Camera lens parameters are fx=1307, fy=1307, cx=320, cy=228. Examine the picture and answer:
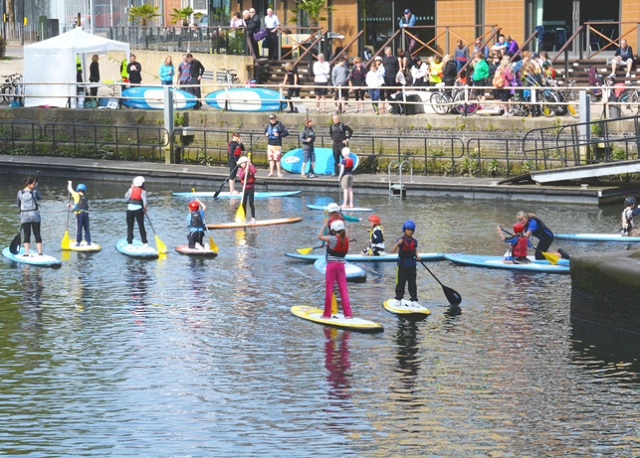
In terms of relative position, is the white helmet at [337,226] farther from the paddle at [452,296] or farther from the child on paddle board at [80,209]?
the child on paddle board at [80,209]

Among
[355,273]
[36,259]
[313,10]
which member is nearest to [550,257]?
[355,273]

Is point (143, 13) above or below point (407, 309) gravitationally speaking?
above

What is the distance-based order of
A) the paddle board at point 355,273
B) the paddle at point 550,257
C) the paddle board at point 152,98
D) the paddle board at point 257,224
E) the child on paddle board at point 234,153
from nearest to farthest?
the paddle board at point 355,273, the paddle at point 550,257, the paddle board at point 257,224, the child on paddle board at point 234,153, the paddle board at point 152,98

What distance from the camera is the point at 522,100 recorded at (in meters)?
38.2

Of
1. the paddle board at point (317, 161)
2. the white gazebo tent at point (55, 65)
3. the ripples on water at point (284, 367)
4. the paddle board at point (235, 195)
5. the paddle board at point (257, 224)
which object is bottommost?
the ripples on water at point (284, 367)

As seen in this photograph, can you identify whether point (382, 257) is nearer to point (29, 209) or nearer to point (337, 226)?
point (337, 226)

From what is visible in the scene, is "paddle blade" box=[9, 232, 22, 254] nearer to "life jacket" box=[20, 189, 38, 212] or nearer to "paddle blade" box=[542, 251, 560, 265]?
"life jacket" box=[20, 189, 38, 212]

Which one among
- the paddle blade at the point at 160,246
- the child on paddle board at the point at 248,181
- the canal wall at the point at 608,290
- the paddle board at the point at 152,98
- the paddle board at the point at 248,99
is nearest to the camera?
the canal wall at the point at 608,290

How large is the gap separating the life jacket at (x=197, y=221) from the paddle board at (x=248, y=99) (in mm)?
15308

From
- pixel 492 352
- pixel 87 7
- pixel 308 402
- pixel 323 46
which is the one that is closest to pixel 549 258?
pixel 492 352

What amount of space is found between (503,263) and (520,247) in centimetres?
46

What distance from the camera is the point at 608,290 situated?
20766 mm

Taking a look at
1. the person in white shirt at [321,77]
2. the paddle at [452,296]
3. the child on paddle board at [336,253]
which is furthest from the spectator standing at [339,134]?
the child on paddle board at [336,253]

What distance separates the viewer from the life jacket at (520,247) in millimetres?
25594
